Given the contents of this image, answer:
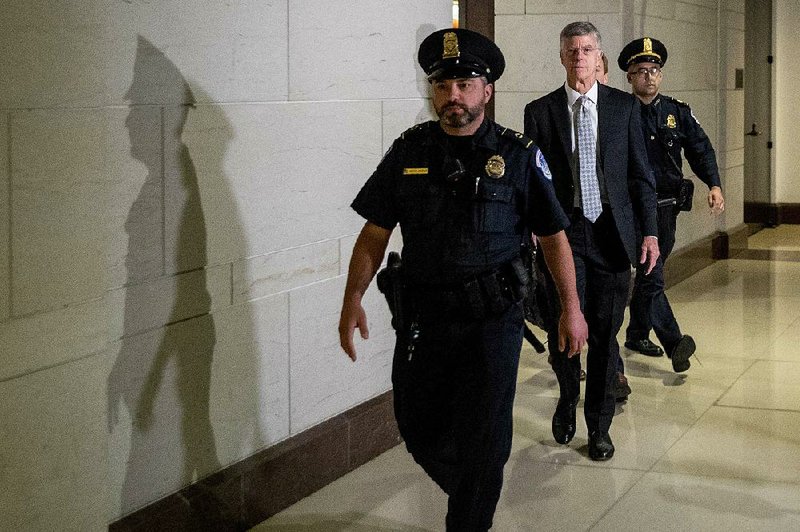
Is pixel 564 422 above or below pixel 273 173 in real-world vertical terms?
below

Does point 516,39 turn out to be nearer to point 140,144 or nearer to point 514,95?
point 514,95

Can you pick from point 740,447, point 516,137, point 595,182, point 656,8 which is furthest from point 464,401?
point 656,8

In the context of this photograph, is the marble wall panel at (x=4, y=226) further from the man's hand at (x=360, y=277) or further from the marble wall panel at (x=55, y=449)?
the man's hand at (x=360, y=277)

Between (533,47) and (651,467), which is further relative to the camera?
(533,47)

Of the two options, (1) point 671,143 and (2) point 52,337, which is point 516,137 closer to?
(2) point 52,337

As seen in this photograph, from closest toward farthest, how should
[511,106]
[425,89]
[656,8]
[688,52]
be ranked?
[425,89] < [511,106] < [656,8] < [688,52]

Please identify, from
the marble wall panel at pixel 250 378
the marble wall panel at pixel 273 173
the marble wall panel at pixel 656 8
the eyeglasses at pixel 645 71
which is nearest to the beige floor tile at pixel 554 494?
the marble wall panel at pixel 250 378

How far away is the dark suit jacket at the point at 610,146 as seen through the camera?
5.75 metres

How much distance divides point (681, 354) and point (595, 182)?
2.16 meters

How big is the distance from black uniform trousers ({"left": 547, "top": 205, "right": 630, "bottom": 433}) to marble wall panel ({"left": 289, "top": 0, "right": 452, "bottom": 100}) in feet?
3.41

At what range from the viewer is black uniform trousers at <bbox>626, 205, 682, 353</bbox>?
7.54 m

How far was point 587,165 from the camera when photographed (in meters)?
5.75

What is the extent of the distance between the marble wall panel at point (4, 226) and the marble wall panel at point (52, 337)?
56 mm

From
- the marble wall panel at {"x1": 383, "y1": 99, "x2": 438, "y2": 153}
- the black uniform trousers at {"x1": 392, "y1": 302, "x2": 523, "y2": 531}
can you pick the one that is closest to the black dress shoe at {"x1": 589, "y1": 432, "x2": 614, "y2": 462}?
the marble wall panel at {"x1": 383, "y1": 99, "x2": 438, "y2": 153}
